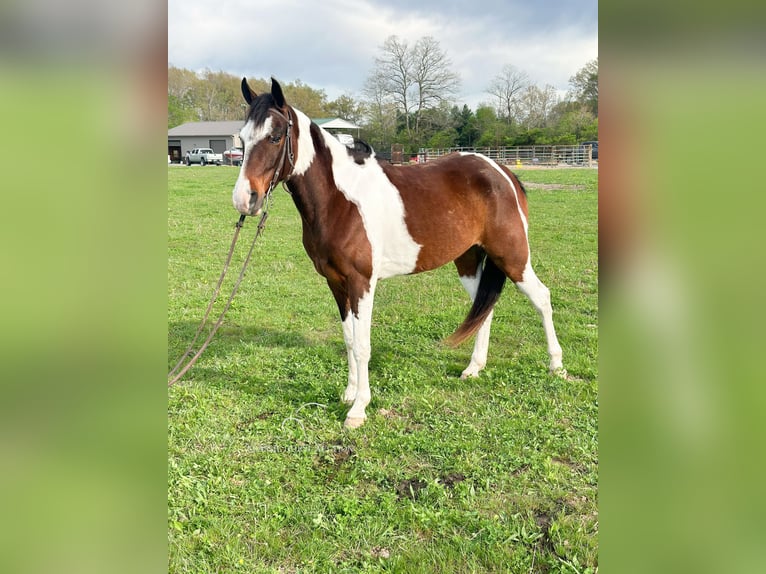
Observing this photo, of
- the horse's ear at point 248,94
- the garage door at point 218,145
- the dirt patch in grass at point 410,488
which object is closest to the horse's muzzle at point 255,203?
the horse's ear at point 248,94

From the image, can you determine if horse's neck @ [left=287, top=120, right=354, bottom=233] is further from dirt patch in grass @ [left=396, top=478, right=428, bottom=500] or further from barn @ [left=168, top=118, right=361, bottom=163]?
barn @ [left=168, top=118, right=361, bottom=163]

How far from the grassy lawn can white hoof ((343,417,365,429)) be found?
0.05 m

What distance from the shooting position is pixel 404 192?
12.7 ft

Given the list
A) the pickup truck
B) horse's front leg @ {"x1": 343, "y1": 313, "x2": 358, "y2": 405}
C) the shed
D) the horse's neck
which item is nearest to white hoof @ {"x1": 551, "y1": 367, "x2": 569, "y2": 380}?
horse's front leg @ {"x1": 343, "y1": 313, "x2": 358, "y2": 405}

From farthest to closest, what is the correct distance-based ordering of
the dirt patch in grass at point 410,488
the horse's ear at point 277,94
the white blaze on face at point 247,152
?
the white blaze on face at point 247,152
the horse's ear at point 277,94
the dirt patch in grass at point 410,488

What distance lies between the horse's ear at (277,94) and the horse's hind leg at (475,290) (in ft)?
7.05

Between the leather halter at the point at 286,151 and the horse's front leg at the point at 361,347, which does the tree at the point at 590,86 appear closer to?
the leather halter at the point at 286,151

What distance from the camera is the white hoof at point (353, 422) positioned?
11.6ft

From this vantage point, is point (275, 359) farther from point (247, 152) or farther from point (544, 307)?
point (544, 307)

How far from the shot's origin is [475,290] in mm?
4637
